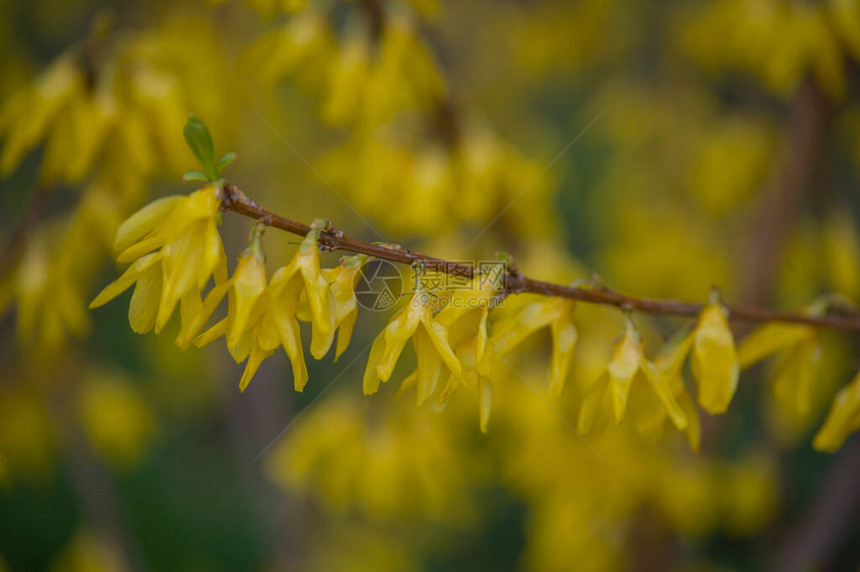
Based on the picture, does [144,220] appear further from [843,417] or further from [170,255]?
[843,417]

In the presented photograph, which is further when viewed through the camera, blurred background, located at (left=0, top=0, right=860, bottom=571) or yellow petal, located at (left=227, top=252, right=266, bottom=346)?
blurred background, located at (left=0, top=0, right=860, bottom=571)

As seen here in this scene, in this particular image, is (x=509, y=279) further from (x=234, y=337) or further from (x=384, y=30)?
(x=384, y=30)

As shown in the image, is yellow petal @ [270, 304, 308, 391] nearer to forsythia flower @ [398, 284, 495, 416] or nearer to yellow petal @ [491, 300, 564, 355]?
forsythia flower @ [398, 284, 495, 416]

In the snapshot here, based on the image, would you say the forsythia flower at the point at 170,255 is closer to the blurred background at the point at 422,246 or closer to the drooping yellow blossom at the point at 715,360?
the blurred background at the point at 422,246

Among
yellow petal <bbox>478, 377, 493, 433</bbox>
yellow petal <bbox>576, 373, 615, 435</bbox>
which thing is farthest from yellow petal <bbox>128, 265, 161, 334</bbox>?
yellow petal <bbox>576, 373, 615, 435</bbox>

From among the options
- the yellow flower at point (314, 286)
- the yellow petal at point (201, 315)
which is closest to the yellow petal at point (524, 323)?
the yellow flower at point (314, 286)

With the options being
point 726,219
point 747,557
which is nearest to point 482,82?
point 726,219

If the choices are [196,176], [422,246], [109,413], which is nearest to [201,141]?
[196,176]
